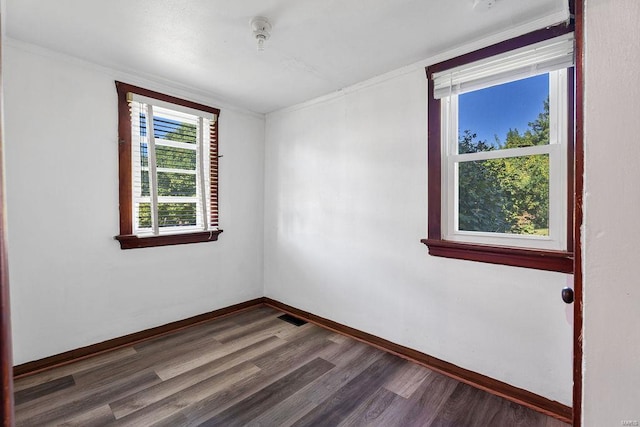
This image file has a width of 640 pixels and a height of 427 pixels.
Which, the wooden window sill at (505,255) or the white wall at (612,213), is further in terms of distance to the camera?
the wooden window sill at (505,255)

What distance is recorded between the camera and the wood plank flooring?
5.64ft

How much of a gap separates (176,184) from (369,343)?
2356 mm

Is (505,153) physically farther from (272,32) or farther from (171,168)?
(171,168)

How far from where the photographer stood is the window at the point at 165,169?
8.29 feet

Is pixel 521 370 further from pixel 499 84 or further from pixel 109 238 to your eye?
pixel 109 238

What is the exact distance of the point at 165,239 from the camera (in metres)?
2.77

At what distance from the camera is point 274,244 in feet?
11.7

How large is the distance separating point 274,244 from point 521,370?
8.45 feet

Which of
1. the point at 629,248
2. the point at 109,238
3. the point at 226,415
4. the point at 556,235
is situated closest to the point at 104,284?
the point at 109,238

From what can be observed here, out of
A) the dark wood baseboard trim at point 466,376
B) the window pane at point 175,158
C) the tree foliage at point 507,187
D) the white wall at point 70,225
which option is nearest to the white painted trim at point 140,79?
the white wall at point 70,225

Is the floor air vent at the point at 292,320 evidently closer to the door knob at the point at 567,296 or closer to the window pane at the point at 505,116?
the window pane at the point at 505,116

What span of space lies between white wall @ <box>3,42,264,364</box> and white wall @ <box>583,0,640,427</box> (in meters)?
2.96

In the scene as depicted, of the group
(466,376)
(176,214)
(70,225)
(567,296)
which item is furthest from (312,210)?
(567,296)

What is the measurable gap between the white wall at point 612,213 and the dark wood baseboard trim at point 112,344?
3.03 m
